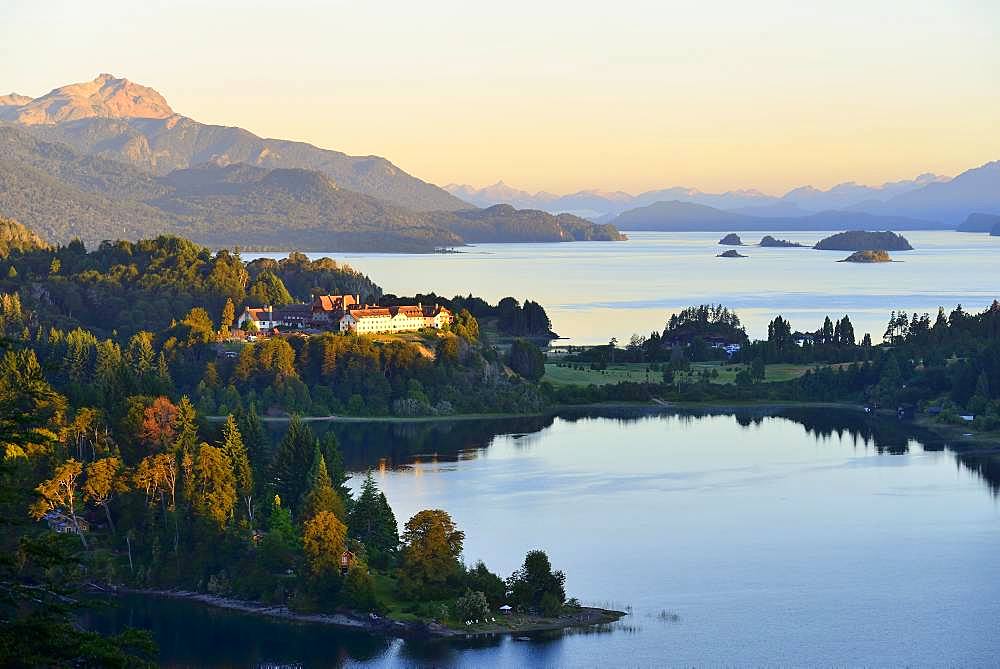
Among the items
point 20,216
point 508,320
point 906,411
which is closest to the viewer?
point 906,411

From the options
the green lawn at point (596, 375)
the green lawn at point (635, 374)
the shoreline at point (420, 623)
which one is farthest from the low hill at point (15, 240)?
the shoreline at point (420, 623)

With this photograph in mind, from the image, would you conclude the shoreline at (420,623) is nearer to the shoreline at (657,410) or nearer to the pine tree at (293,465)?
the pine tree at (293,465)

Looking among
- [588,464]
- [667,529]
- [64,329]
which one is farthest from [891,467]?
[64,329]

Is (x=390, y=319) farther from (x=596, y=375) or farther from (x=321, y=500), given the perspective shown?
(x=321, y=500)

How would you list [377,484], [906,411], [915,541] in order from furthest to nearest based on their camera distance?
[906,411] < [377,484] < [915,541]

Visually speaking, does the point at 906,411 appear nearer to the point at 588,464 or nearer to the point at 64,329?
the point at 588,464

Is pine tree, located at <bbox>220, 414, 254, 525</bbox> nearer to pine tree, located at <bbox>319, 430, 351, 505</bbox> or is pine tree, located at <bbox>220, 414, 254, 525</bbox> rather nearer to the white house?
pine tree, located at <bbox>319, 430, 351, 505</bbox>

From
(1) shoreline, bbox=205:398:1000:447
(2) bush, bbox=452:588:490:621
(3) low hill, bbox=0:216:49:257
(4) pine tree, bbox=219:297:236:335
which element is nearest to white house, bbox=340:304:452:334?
(4) pine tree, bbox=219:297:236:335

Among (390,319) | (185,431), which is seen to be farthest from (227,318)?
(185,431)
